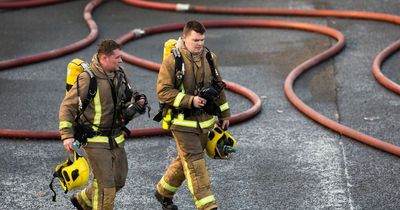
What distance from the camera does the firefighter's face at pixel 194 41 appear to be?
7344mm

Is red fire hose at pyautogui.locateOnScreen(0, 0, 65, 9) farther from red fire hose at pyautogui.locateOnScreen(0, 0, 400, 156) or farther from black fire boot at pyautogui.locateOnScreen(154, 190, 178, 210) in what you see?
black fire boot at pyautogui.locateOnScreen(154, 190, 178, 210)

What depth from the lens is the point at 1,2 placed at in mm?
15203

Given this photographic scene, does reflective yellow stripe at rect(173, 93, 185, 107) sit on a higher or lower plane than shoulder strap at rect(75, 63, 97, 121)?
lower

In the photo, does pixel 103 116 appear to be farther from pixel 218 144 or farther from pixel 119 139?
pixel 218 144

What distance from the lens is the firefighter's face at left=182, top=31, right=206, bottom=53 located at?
7.34 m

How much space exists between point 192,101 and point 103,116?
0.79 meters

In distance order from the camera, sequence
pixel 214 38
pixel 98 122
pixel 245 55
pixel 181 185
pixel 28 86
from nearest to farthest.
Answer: pixel 98 122 → pixel 181 185 → pixel 28 86 → pixel 245 55 → pixel 214 38

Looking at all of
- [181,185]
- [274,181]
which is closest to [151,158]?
[181,185]

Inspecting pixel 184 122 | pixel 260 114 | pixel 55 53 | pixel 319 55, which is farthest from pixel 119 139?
pixel 55 53

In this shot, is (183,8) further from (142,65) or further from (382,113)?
(382,113)

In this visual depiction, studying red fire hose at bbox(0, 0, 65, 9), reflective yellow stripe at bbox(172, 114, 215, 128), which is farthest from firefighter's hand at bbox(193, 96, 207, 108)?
red fire hose at bbox(0, 0, 65, 9)

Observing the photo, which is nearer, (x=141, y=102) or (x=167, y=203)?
(x=141, y=102)

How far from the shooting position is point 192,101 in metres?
7.27

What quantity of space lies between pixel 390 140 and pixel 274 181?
1745 millimetres
